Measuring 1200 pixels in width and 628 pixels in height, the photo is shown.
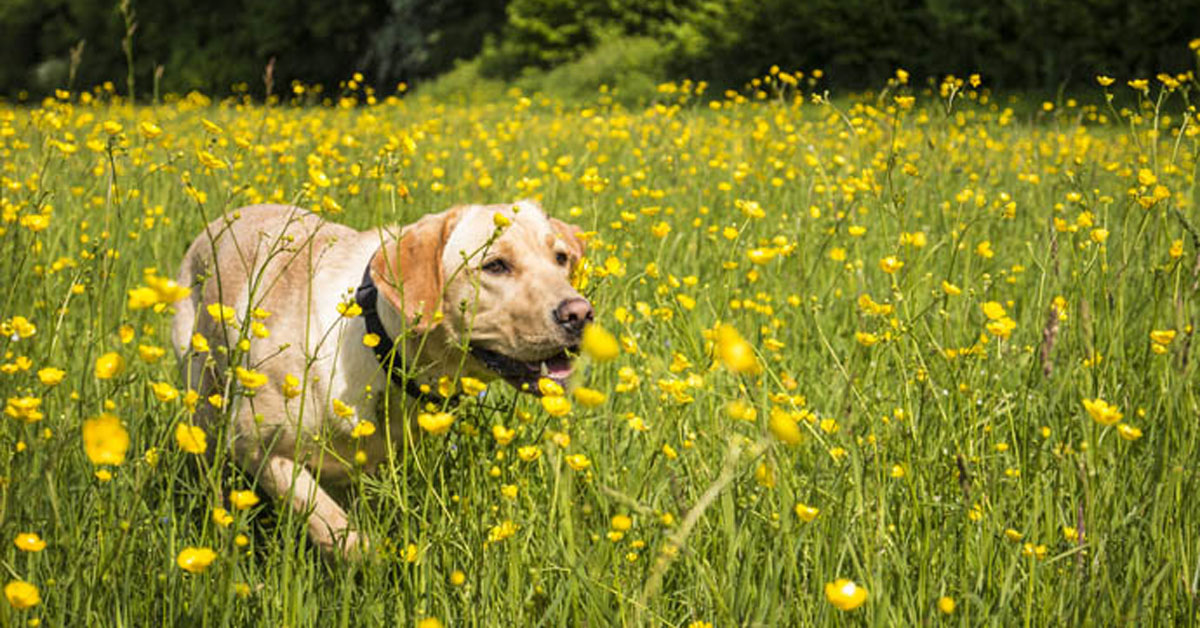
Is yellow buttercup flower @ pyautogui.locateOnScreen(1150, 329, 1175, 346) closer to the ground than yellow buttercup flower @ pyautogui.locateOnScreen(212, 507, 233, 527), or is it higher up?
higher up

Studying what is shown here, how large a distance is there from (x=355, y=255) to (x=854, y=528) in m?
1.79

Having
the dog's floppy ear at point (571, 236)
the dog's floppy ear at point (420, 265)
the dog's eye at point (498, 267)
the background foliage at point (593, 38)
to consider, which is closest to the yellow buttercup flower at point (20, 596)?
the dog's floppy ear at point (420, 265)

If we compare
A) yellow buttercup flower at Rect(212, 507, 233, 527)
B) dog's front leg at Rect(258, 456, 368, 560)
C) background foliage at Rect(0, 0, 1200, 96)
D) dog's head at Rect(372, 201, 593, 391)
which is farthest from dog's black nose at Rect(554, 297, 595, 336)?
background foliage at Rect(0, 0, 1200, 96)

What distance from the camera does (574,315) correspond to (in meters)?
2.47

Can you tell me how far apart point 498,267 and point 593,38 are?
19.2 m

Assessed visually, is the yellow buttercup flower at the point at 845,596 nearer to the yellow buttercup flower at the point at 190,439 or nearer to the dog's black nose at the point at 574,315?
the yellow buttercup flower at the point at 190,439

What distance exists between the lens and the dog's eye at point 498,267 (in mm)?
2736

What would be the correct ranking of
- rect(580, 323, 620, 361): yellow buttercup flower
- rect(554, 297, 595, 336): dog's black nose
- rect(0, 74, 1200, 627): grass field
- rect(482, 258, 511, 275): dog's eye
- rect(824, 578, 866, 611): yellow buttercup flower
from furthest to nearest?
1. rect(482, 258, 511, 275): dog's eye
2. rect(554, 297, 595, 336): dog's black nose
3. rect(0, 74, 1200, 627): grass field
4. rect(824, 578, 866, 611): yellow buttercup flower
5. rect(580, 323, 620, 361): yellow buttercup flower

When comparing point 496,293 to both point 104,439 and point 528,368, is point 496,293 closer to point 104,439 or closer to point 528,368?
point 528,368

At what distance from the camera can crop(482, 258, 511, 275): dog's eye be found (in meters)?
2.74

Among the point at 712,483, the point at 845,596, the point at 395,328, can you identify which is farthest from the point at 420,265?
the point at 845,596

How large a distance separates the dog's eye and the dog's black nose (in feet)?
0.99

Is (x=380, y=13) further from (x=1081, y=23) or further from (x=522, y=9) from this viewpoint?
(x=1081, y=23)

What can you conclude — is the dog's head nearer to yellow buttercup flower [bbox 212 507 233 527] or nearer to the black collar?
the black collar
